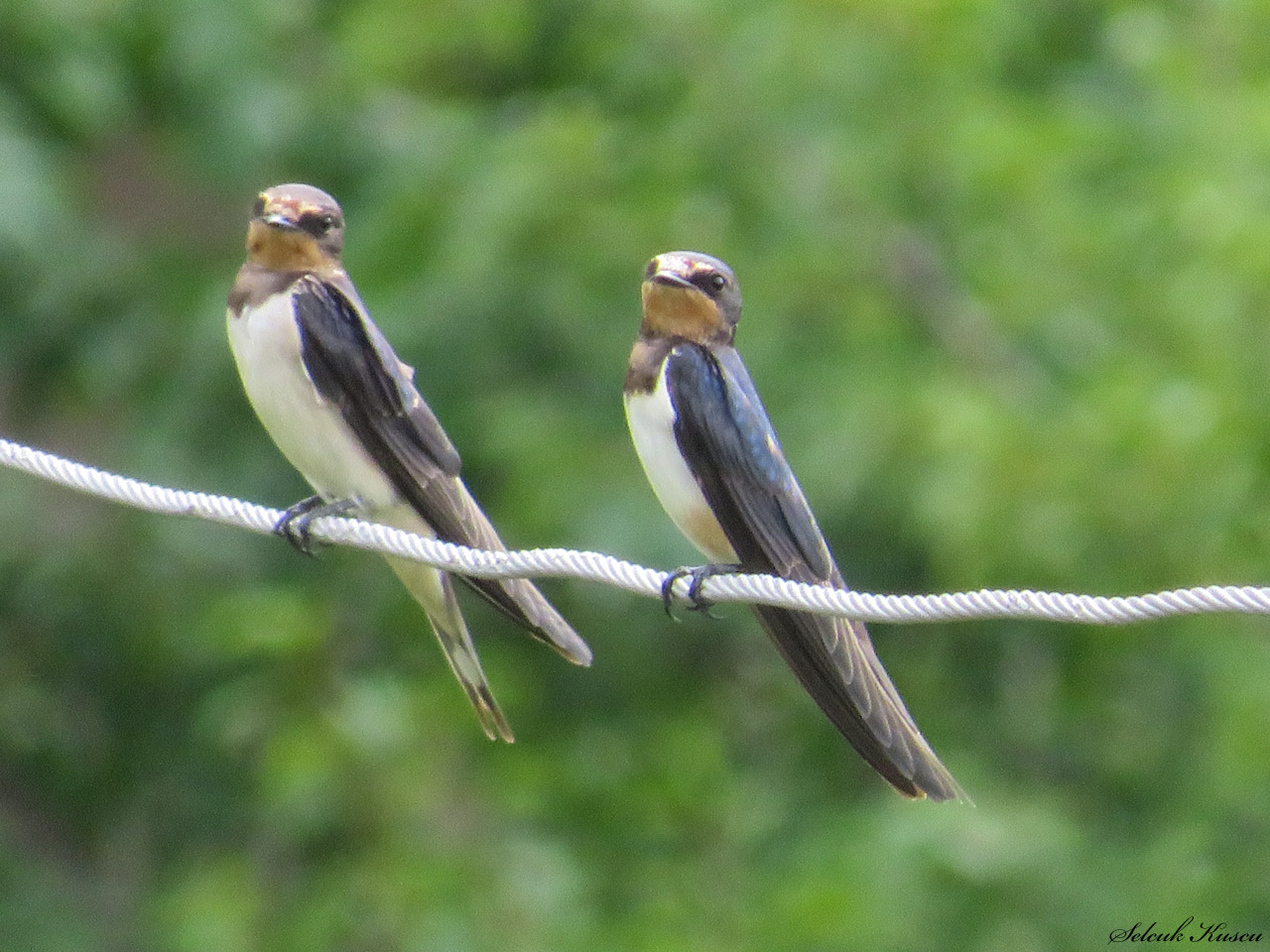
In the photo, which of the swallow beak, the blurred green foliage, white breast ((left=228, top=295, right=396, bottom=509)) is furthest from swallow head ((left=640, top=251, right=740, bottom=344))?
the blurred green foliage

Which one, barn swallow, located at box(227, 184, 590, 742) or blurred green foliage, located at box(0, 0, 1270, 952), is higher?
barn swallow, located at box(227, 184, 590, 742)

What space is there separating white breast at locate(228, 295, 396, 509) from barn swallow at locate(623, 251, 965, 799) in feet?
1.87

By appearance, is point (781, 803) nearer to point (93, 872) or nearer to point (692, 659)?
point (692, 659)

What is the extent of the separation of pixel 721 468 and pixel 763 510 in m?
0.11

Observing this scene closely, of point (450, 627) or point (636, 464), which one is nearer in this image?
point (450, 627)

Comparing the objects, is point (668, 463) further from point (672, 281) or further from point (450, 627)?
point (450, 627)

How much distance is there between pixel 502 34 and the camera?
26.2 feet

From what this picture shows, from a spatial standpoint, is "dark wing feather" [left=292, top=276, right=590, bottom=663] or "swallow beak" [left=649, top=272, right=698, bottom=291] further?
"dark wing feather" [left=292, top=276, right=590, bottom=663]

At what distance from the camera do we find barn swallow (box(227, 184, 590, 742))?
4.30 metres

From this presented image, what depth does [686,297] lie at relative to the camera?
13.9 feet

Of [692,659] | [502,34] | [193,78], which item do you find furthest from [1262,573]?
[193,78]

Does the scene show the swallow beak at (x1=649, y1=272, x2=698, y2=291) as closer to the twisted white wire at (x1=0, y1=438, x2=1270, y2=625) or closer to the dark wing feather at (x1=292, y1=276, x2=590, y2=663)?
the dark wing feather at (x1=292, y1=276, x2=590, y2=663)
